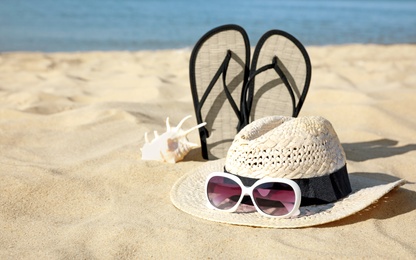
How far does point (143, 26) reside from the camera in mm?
13430

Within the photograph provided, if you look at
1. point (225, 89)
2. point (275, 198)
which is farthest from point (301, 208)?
point (225, 89)

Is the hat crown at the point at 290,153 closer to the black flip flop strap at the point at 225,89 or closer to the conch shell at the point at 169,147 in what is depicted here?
the conch shell at the point at 169,147

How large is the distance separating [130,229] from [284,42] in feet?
5.35

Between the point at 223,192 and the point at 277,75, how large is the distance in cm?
125

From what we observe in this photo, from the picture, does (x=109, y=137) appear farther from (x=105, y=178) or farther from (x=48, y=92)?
(x=48, y=92)

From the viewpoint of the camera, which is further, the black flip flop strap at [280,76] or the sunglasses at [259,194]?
the black flip flop strap at [280,76]

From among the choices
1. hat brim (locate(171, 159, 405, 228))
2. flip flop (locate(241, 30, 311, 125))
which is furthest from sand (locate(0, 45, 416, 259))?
flip flop (locate(241, 30, 311, 125))

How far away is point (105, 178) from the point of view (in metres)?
2.83

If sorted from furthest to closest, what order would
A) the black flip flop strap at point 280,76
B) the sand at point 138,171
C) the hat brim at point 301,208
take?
the black flip flop strap at point 280,76 → the hat brim at point 301,208 → the sand at point 138,171

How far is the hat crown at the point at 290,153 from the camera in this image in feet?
7.20

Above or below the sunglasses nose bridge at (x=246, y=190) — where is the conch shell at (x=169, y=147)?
below

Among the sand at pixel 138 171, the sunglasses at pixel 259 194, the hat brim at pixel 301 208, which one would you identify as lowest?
the sand at pixel 138 171

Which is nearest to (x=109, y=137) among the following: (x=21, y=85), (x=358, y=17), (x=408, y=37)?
(x=21, y=85)

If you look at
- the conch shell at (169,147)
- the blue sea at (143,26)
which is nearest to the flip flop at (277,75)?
the conch shell at (169,147)
